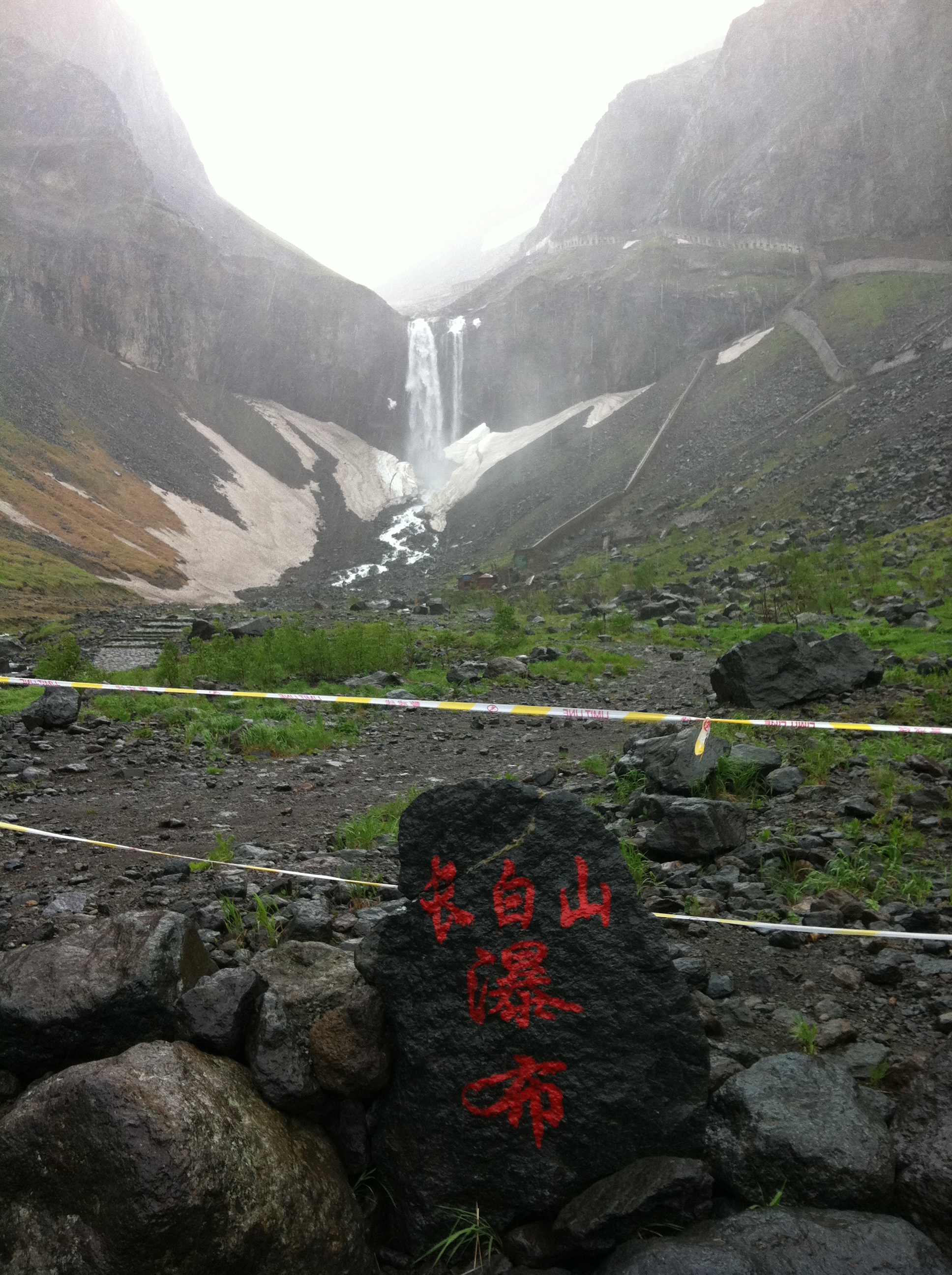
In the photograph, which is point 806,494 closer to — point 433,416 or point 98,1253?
point 98,1253

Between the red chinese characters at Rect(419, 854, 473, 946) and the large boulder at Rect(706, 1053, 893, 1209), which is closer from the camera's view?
the large boulder at Rect(706, 1053, 893, 1209)

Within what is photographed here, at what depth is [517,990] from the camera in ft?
9.96

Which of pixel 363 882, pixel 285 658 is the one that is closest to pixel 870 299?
pixel 285 658

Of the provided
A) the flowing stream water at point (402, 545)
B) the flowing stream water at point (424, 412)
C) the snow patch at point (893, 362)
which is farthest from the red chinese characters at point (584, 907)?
the flowing stream water at point (424, 412)

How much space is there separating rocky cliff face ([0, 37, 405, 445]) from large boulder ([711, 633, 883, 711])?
207 feet

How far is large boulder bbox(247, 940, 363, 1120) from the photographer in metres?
2.96

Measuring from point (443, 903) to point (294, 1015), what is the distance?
76 centimetres

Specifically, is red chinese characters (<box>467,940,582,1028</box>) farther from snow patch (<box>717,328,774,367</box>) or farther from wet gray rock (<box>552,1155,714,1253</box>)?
snow patch (<box>717,328,774,367</box>)

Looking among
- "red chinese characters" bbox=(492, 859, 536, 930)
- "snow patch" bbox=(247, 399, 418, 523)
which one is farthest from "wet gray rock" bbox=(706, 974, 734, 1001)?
"snow patch" bbox=(247, 399, 418, 523)

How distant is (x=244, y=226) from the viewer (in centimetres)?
8538

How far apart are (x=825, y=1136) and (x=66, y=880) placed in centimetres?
470

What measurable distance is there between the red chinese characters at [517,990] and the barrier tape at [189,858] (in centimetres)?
183

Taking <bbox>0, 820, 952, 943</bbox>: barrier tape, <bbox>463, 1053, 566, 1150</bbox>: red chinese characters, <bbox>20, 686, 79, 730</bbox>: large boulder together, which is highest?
<bbox>20, 686, 79, 730</bbox>: large boulder

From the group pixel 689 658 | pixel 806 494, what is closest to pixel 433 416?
pixel 806 494
